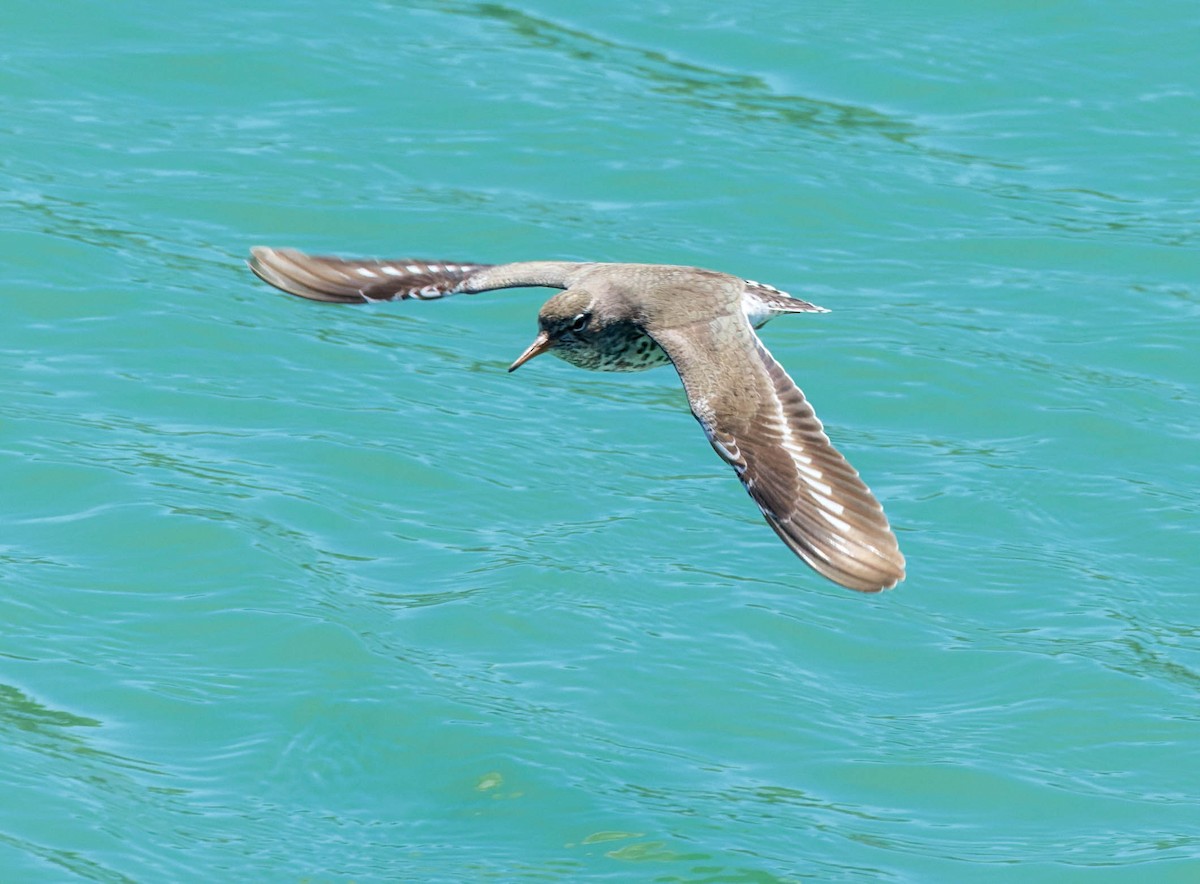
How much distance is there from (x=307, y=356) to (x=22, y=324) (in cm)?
167

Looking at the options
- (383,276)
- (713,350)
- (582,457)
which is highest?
(713,350)

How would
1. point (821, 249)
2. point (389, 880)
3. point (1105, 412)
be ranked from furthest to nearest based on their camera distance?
point (821, 249) < point (1105, 412) < point (389, 880)

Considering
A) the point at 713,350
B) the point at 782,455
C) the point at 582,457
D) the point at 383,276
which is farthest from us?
the point at 582,457

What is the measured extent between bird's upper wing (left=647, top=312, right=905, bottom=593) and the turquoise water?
1.92 metres

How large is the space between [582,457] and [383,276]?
7.28ft

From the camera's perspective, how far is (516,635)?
9984 mm

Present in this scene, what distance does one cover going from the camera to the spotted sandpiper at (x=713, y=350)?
715 cm

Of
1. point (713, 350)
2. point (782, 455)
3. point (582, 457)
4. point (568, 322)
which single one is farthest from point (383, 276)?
point (782, 455)

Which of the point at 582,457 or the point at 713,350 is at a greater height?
the point at 713,350

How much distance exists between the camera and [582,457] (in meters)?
11.4

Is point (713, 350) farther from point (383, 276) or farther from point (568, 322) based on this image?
point (383, 276)

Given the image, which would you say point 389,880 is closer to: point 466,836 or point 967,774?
point 466,836

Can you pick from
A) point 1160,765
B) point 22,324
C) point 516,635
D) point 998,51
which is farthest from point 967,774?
point 998,51

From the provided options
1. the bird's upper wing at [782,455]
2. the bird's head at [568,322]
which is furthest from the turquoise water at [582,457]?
the bird's upper wing at [782,455]
